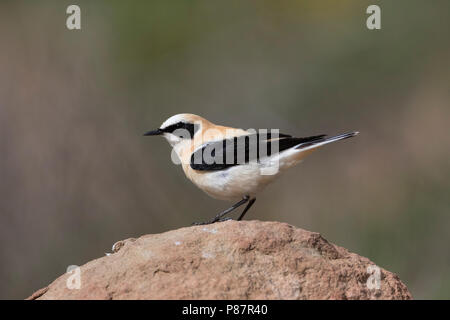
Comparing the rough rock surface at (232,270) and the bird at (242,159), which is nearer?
the rough rock surface at (232,270)

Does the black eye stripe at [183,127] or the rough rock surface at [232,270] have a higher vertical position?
the black eye stripe at [183,127]

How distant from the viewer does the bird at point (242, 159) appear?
5477 mm

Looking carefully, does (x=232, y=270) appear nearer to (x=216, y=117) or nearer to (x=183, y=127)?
(x=183, y=127)

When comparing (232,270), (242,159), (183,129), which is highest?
(183,129)

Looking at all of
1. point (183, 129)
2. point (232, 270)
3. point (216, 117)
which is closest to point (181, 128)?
point (183, 129)

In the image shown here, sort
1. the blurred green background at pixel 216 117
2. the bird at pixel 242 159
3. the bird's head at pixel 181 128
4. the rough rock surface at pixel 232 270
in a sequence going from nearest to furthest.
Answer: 1. the rough rock surface at pixel 232 270
2. the bird at pixel 242 159
3. the bird's head at pixel 181 128
4. the blurred green background at pixel 216 117

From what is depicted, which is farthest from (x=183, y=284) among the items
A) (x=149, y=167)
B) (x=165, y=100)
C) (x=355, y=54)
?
(x=355, y=54)

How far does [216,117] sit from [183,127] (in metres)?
5.27

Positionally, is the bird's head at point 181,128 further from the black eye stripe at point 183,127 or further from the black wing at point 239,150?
the black wing at point 239,150

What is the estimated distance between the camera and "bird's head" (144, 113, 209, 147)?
6.11m

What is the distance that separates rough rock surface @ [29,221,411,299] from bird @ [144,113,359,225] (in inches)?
39.4

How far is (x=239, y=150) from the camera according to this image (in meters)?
5.58

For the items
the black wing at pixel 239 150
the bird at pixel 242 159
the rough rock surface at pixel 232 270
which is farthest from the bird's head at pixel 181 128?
the rough rock surface at pixel 232 270

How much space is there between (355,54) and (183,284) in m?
8.62
